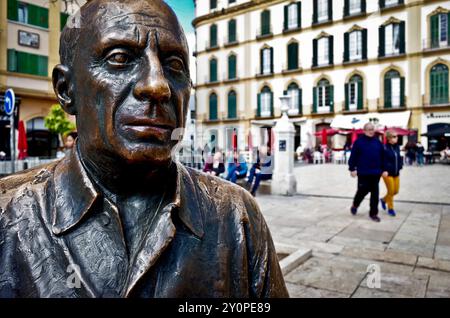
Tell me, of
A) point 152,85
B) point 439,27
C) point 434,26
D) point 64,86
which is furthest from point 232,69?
point 434,26

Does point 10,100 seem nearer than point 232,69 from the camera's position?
Yes

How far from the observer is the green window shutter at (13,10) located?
3.17ft

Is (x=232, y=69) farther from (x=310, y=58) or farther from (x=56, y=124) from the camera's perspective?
(x=310, y=58)

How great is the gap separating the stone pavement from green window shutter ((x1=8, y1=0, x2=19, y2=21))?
2.61 m

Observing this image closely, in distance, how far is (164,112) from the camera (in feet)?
2.25

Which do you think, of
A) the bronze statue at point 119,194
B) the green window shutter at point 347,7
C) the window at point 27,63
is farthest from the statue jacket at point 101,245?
the green window shutter at point 347,7

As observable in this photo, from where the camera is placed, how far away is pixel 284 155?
26.7ft

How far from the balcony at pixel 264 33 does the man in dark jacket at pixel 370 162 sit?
2.38m

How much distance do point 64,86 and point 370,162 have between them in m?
5.37

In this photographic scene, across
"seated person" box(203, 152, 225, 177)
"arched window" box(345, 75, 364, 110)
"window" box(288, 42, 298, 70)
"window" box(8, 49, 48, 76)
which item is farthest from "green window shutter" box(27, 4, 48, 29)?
"arched window" box(345, 75, 364, 110)

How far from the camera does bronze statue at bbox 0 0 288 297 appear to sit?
2.20 ft

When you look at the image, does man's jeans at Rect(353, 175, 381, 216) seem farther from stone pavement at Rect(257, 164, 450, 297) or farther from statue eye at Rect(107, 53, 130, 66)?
statue eye at Rect(107, 53, 130, 66)

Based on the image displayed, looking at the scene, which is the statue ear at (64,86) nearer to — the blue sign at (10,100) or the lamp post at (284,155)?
the blue sign at (10,100)

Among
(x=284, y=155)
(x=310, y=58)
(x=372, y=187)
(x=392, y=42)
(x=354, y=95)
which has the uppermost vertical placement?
(x=392, y=42)
